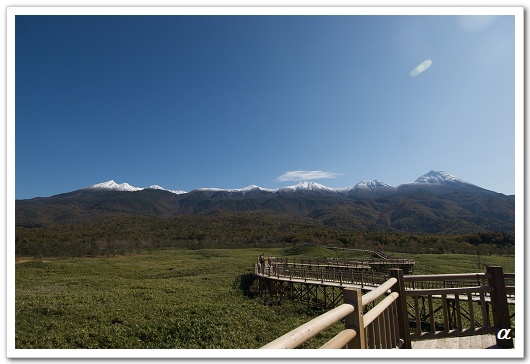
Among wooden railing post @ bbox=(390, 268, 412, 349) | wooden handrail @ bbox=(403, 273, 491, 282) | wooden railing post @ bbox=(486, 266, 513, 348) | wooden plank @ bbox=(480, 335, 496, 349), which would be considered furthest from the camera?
wooden plank @ bbox=(480, 335, 496, 349)

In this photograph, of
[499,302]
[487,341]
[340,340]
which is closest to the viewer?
[340,340]

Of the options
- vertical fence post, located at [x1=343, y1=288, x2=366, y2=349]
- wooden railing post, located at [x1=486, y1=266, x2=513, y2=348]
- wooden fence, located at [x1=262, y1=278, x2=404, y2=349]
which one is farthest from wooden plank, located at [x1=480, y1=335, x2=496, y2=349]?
vertical fence post, located at [x1=343, y1=288, x2=366, y2=349]

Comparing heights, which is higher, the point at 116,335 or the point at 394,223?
the point at 116,335

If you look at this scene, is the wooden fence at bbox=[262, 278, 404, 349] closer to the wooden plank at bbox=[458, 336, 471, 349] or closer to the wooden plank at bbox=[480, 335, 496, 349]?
the wooden plank at bbox=[458, 336, 471, 349]

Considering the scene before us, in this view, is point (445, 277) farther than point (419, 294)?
Yes

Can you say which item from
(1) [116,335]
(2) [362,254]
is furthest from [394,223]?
(1) [116,335]

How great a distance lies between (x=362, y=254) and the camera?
4694 cm

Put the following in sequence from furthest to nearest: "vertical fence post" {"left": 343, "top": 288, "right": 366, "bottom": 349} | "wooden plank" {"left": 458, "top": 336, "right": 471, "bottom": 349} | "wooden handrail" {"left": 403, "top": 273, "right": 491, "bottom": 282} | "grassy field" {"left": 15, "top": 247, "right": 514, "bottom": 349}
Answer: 1. "grassy field" {"left": 15, "top": 247, "right": 514, "bottom": 349}
2. "wooden plank" {"left": 458, "top": 336, "right": 471, "bottom": 349}
3. "wooden handrail" {"left": 403, "top": 273, "right": 491, "bottom": 282}
4. "vertical fence post" {"left": 343, "top": 288, "right": 366, "bottom": 349}

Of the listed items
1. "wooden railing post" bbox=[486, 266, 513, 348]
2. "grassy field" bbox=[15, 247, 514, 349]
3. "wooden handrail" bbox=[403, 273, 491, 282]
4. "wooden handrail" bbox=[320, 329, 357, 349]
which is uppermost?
"wooden handrail" bbox=[320, 329, 357, 349]

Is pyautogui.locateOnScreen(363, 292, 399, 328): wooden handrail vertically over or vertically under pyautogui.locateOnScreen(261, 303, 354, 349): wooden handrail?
under

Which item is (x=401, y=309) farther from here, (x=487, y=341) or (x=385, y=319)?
(x=487, y=341)

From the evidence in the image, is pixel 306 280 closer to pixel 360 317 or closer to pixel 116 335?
Result: pixel 116 335

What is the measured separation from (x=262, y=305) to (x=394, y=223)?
195 meters

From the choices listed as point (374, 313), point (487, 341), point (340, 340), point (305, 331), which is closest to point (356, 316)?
point (340, 340)
